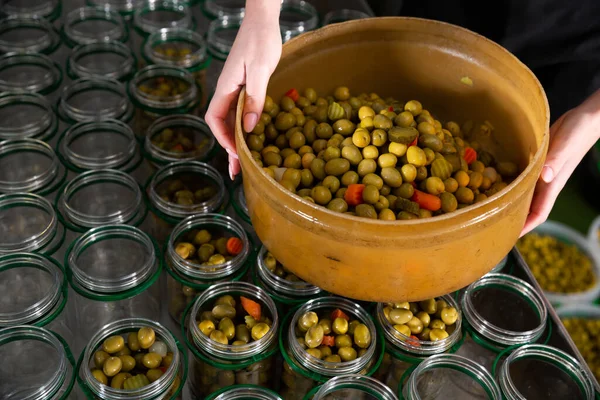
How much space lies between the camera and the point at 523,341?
122cm

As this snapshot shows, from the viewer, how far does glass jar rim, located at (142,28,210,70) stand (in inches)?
67.6

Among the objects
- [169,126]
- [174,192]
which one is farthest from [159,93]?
[174,192]

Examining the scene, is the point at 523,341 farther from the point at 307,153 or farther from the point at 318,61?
the point at 318,61

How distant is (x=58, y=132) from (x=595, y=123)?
1251mm

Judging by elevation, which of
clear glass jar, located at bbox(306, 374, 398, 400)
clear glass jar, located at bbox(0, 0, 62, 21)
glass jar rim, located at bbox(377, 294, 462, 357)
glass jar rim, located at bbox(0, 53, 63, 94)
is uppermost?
clear glass jar, located at bbox(0, 0, 62, 21)

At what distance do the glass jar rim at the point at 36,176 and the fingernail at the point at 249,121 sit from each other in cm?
53

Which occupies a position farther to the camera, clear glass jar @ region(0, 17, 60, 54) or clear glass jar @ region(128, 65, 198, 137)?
clear glass jar @ region(0, 17, 60, 54)

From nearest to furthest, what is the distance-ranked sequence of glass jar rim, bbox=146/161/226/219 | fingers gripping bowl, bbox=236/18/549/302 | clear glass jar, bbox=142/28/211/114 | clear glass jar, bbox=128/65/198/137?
fingers gripping bowl, bbox=236/18/549/302
glass jar rim, bbox=146/161/226/219
clear glass jar, bbox=128/65/198/137
clear glass jar, bbox=142/28/211/114

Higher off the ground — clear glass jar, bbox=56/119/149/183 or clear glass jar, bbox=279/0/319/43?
clear glass jar, bbox=279/0/319/43

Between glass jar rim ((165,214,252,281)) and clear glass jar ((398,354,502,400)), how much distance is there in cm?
40

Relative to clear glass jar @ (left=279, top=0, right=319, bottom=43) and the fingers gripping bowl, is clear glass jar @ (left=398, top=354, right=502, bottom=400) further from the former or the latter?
clear glass jar @ (left=279, top=0, right=319, bottom=43)

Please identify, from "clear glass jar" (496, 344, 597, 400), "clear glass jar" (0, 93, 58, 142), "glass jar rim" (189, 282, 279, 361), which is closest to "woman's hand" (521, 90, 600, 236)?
"clear glass jar" (496, 344, 597, 400)

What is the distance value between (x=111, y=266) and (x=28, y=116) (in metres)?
0.51

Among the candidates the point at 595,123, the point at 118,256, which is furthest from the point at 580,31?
the point at 118,256
